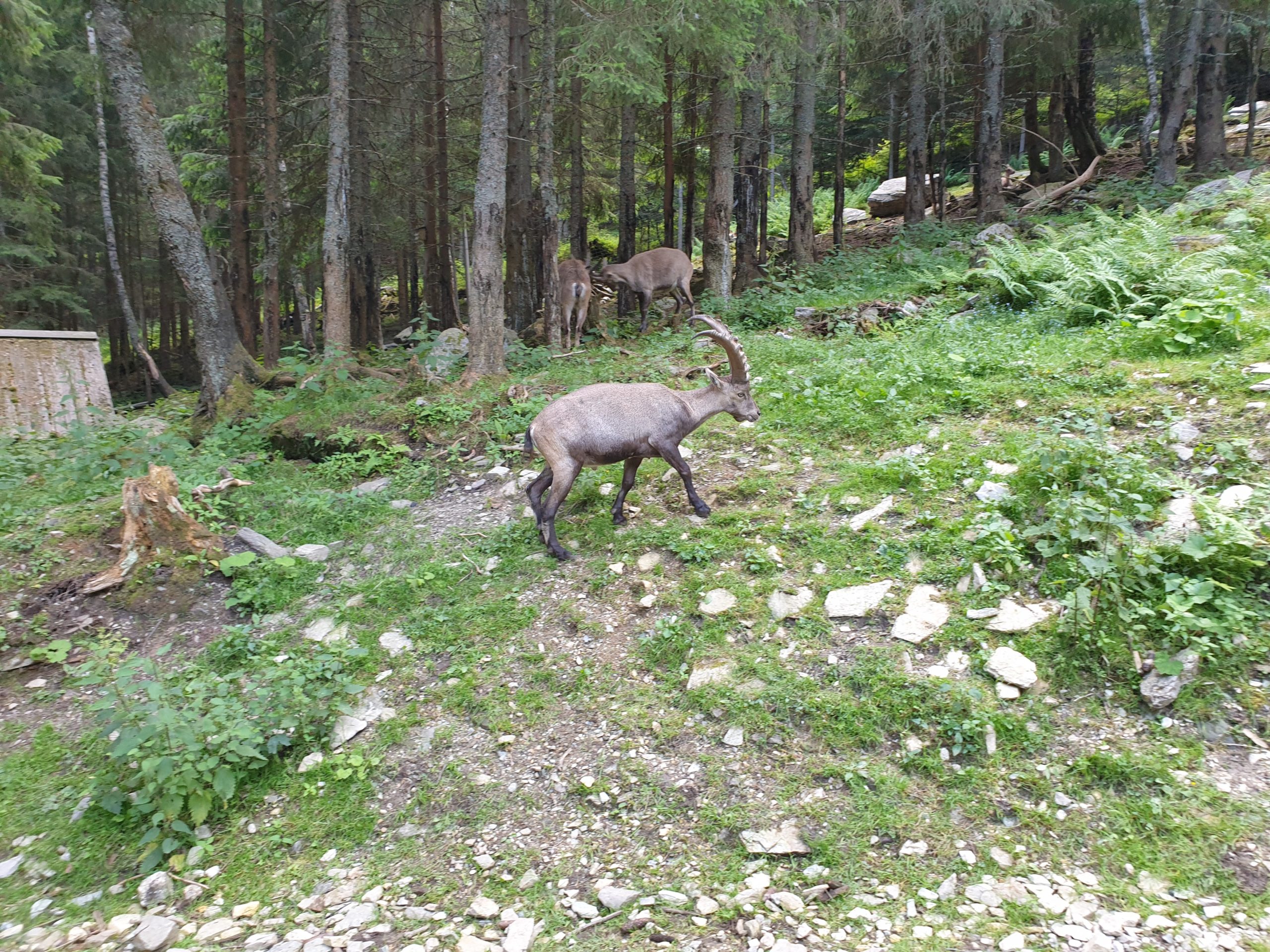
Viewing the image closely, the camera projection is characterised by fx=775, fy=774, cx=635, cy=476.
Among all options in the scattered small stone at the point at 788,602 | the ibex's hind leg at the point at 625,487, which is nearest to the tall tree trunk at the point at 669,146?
the ibex's hind leg at the point at 625,487

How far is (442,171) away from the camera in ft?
51.4

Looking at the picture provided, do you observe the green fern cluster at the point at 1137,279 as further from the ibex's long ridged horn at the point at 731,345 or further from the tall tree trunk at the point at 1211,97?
the tall tree trunk at the point at 1211,97

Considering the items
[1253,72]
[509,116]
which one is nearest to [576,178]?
[509,116]

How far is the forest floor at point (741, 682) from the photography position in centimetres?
379

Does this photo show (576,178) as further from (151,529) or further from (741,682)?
(741,682)

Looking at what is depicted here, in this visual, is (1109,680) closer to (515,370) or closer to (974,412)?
(974,412)

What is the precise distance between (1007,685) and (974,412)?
3786 mm

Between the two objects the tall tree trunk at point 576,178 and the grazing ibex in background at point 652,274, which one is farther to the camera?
the tall tree trunk at point 576,178

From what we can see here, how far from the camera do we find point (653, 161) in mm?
21047

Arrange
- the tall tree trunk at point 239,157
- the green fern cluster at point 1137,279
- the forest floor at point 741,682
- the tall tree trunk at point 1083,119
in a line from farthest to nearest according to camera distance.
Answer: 1. the tall tree trunk at point 1083,119
2. the tall tree trunk at point 239,157
3. the green fern cluster at point 1137,279
4. the forest floor at point 741,682

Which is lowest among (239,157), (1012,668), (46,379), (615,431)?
(1012,668)

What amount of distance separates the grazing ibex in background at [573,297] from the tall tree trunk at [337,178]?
373 cm

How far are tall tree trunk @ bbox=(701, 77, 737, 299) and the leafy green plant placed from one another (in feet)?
37.5

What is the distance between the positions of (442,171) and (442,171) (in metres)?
0.02
